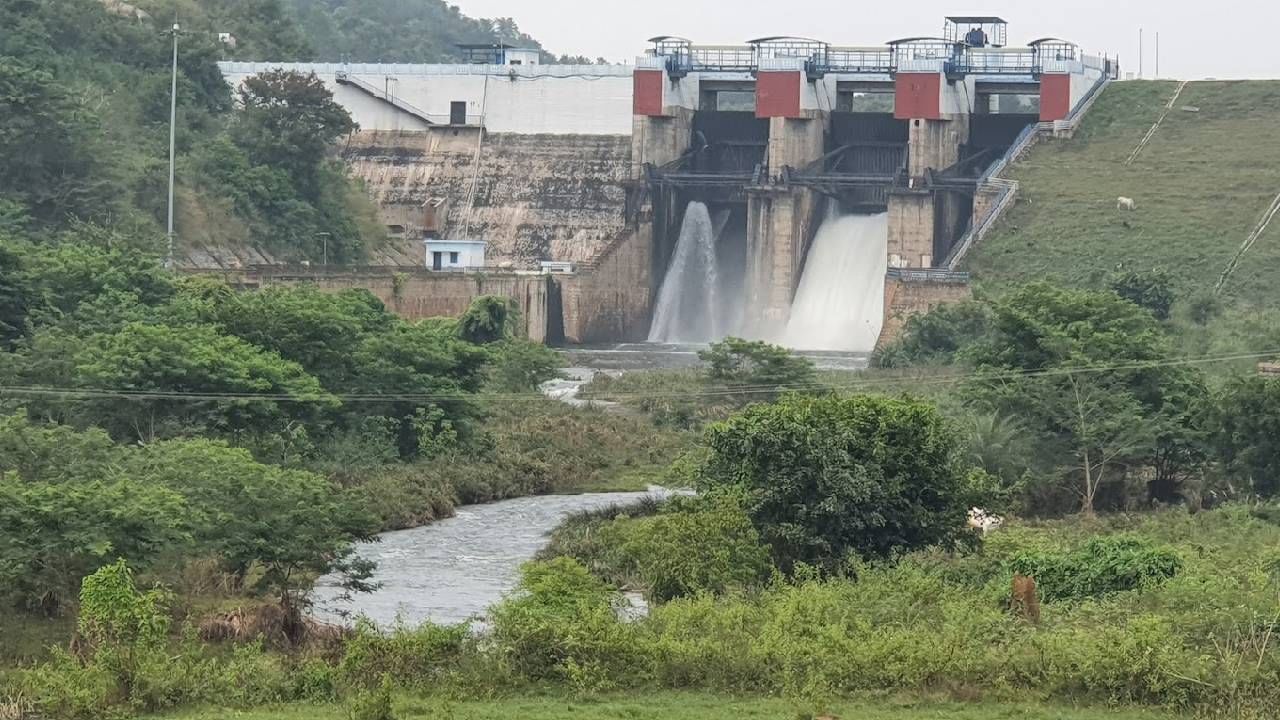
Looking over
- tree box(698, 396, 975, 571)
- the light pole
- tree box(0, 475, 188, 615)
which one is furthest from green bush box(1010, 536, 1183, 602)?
the light pole

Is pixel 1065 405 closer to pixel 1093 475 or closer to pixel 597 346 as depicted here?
pixel 1093 475

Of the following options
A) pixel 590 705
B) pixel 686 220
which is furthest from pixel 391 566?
pixel 686 220

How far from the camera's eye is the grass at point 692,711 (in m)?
27.6

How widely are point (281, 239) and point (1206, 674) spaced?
5639 cm

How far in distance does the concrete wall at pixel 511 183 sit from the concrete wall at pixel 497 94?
613mm

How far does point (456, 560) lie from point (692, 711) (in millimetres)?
15257

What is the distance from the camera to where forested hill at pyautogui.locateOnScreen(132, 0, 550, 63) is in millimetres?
100688

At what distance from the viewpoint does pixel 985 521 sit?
44.7 meters

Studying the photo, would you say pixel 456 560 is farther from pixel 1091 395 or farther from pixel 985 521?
pixel 1091 395

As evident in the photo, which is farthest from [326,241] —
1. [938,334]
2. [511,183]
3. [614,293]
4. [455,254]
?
[938,334]

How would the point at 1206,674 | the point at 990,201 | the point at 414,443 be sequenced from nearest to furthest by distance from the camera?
the point at 1206,674 → the point at 414,443 → the point at 990,201

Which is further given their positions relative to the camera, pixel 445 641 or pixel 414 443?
pixel 414 443

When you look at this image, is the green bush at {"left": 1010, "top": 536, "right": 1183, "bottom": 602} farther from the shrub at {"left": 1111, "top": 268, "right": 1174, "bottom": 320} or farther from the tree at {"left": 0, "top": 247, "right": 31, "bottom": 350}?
the shrub at {"left": 1111, "top": 268, "right": 1174, "bottom": 320}

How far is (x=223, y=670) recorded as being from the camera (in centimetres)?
2908
